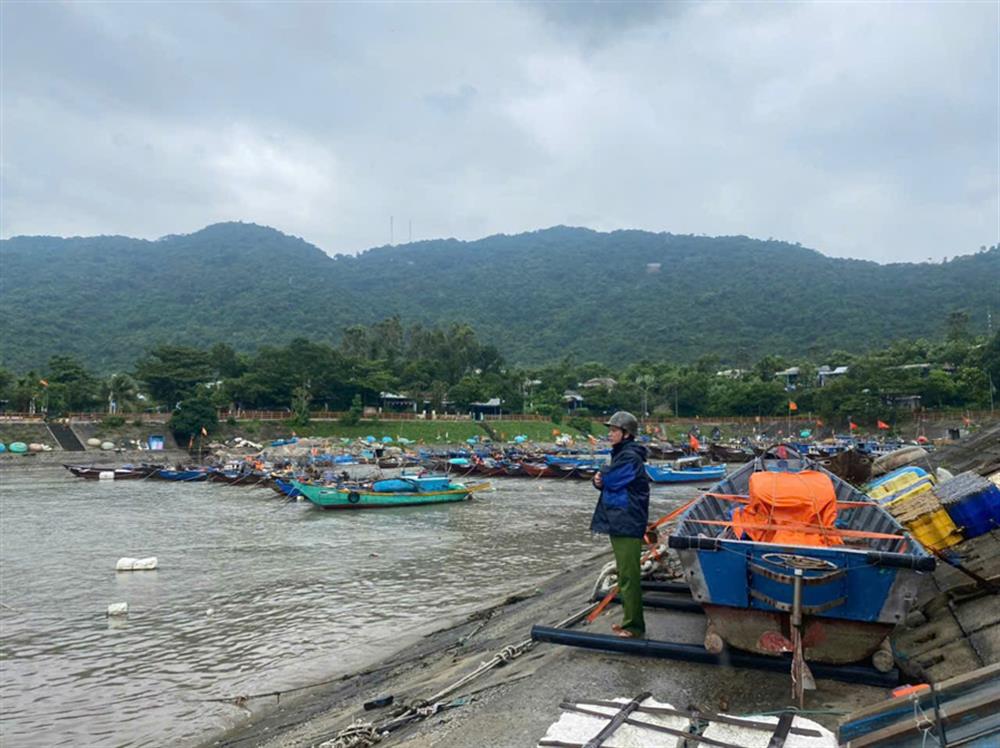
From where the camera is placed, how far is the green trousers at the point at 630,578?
17.5ft

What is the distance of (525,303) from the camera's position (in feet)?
533

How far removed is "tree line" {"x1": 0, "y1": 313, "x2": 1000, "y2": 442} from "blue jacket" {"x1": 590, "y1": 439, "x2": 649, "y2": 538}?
51.0 m

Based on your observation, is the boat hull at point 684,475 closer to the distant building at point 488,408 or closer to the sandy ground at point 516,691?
the sandy ground at point 516,691

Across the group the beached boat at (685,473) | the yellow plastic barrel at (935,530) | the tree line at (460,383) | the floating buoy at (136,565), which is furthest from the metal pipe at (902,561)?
the tree line at (460,383)

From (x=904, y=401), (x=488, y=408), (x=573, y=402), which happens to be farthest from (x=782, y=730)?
(x=573, y=402)

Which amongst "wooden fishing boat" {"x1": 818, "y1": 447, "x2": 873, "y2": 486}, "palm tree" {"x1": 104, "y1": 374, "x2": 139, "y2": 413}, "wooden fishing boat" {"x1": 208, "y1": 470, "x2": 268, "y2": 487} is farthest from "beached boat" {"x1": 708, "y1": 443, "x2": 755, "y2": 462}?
"palm tree" {"x1": 104, "y1": 374, "x2": 139, "y2": 413}

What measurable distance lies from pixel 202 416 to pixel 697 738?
57713mm

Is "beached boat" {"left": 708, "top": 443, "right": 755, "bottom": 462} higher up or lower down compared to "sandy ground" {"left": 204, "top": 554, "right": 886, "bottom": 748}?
lower down

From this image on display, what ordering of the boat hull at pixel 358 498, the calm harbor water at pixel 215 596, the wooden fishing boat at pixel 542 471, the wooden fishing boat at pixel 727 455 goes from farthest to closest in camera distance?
the wooden fishing boat at pixel 727 455
the wooden fishing boat at pixel 542 471
the boat hull at pixel 358 498
the calm harbor water at pixel 215 596

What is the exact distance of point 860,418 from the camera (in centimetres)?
6103

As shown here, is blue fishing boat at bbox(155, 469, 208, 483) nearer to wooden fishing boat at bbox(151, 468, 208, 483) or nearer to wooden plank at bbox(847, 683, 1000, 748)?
wooden fishing boat at bbox(151, 468, 208, 483)

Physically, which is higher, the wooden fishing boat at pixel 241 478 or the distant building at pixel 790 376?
the distant building at pixel 790 376

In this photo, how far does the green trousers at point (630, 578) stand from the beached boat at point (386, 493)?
73.7 feet

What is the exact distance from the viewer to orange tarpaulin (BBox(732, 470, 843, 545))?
5.38 metres
